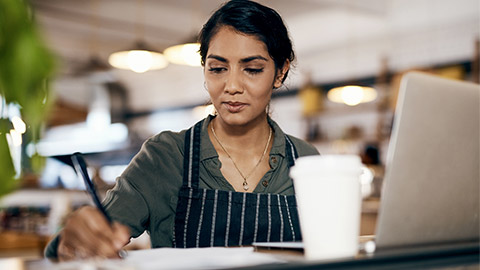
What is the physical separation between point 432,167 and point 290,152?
861 millimetres

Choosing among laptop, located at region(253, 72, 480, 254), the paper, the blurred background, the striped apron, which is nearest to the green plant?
the paper

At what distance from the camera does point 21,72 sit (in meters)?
0.56

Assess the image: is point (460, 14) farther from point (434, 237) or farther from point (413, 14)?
point (434, 237)

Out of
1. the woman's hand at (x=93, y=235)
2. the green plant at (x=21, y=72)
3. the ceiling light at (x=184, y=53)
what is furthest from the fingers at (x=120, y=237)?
the ceiling light at (x=184, y=53)

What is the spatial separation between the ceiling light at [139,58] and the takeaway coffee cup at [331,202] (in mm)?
4480

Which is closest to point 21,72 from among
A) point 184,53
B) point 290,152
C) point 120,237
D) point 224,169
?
point 120,237

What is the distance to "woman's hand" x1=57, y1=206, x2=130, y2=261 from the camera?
85 centimetres

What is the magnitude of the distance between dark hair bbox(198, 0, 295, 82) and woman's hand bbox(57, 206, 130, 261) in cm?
97

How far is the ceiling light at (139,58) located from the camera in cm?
519

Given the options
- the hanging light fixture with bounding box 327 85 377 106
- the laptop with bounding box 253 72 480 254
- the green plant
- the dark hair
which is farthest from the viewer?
the hanging light fixture with bounding box 327 85 377 106

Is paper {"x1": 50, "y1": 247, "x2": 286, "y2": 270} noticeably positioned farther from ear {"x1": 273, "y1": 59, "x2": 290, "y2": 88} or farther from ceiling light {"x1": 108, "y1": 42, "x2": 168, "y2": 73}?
ceiling light {"x1": 108, "y1": 42, "x2": 168, "y2": 73}

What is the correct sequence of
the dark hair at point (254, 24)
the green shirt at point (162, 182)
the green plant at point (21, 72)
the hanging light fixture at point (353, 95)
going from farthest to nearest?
1. the hanging light fixture at point (353, 95)
2. the dark hair at point (254, 24)
3. the green shirt at point (162, 182)
4. the green plant at point (21, 72)

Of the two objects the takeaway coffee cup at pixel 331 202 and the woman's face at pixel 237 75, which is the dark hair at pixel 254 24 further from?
the takeaway coffee cup at pixel 331 202

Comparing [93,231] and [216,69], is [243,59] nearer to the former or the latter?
[216,69]
